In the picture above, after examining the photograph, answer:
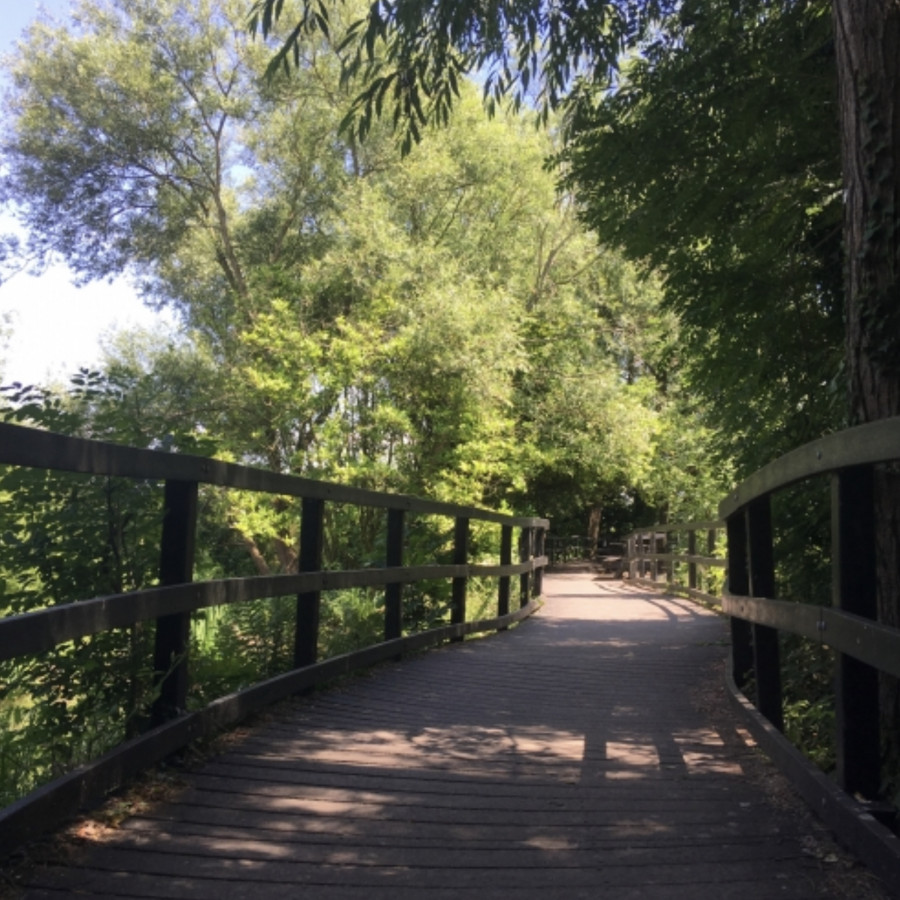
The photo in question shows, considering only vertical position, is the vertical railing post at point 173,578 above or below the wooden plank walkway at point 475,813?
above

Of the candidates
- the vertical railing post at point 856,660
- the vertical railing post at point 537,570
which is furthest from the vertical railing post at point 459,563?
the vertical railing post at point 856,660

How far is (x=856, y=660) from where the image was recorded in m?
3.22

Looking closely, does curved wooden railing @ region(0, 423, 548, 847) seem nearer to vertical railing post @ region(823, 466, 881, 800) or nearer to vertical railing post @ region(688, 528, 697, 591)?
vertical railing post @ region(823, 466, 881, 800)

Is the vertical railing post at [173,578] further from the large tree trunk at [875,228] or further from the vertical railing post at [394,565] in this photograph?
the vertical railing post at [394,565]

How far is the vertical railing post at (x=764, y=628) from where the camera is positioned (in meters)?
4.60

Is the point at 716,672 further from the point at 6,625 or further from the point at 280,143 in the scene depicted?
the point at 280,143

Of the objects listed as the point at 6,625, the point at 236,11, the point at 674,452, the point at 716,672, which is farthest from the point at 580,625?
the point at 674,452

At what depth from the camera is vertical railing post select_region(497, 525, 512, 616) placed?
36.1 feet

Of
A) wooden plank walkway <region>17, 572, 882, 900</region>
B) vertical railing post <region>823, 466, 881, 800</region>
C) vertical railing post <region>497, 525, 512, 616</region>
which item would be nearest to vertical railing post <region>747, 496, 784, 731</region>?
wooden plank walkway <region>17, 572, 882, 900</region>

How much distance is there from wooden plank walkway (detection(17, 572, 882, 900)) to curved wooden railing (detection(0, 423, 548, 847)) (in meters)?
0.17

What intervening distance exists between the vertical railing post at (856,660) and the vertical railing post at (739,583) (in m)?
2.18

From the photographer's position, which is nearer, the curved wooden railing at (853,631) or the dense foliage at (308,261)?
the curved wooden railing at (853,631)

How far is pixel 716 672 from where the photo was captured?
304 inches

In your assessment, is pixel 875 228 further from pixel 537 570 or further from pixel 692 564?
pixel 692 564
